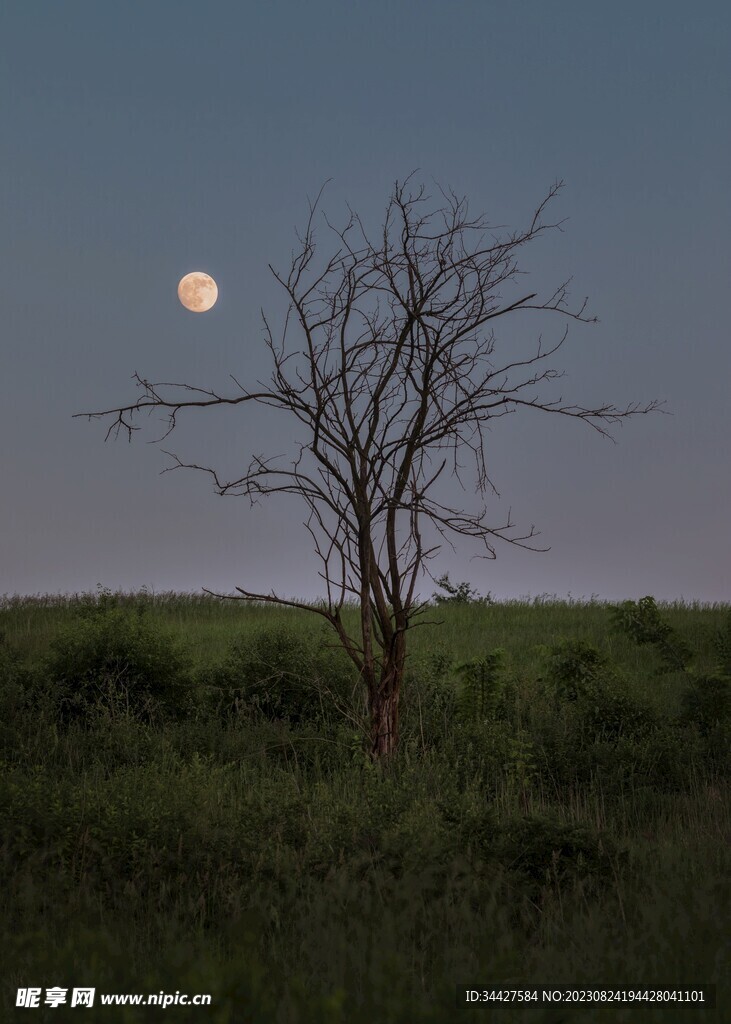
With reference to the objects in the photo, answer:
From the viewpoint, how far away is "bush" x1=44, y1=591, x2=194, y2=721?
14.4 metres

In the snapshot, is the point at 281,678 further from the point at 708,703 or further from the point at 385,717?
the point at 708,703

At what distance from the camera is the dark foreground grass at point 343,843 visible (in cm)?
411

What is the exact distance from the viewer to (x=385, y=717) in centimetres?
1003

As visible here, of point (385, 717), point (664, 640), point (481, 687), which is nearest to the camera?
point (385, 717)

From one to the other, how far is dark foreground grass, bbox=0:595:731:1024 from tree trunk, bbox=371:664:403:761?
28cm

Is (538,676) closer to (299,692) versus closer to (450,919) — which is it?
(299,692)

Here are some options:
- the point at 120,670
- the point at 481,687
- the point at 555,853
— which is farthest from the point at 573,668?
the point at 555,853

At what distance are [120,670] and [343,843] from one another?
Answer: 337 inches

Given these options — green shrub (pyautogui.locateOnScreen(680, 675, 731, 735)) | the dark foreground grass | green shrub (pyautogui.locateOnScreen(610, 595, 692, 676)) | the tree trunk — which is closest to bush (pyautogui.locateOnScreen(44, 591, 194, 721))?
the dark foreground grass

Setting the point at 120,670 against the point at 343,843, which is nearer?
the point at 343,843

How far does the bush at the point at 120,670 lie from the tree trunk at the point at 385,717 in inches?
208

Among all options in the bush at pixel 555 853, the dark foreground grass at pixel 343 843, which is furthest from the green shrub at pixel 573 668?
the bush at pixel 555 853

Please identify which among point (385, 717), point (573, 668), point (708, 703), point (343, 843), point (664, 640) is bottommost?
point (343, 843)

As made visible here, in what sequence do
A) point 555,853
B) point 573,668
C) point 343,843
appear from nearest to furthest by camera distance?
point 555,853 < point 343,843 < point 573,668
